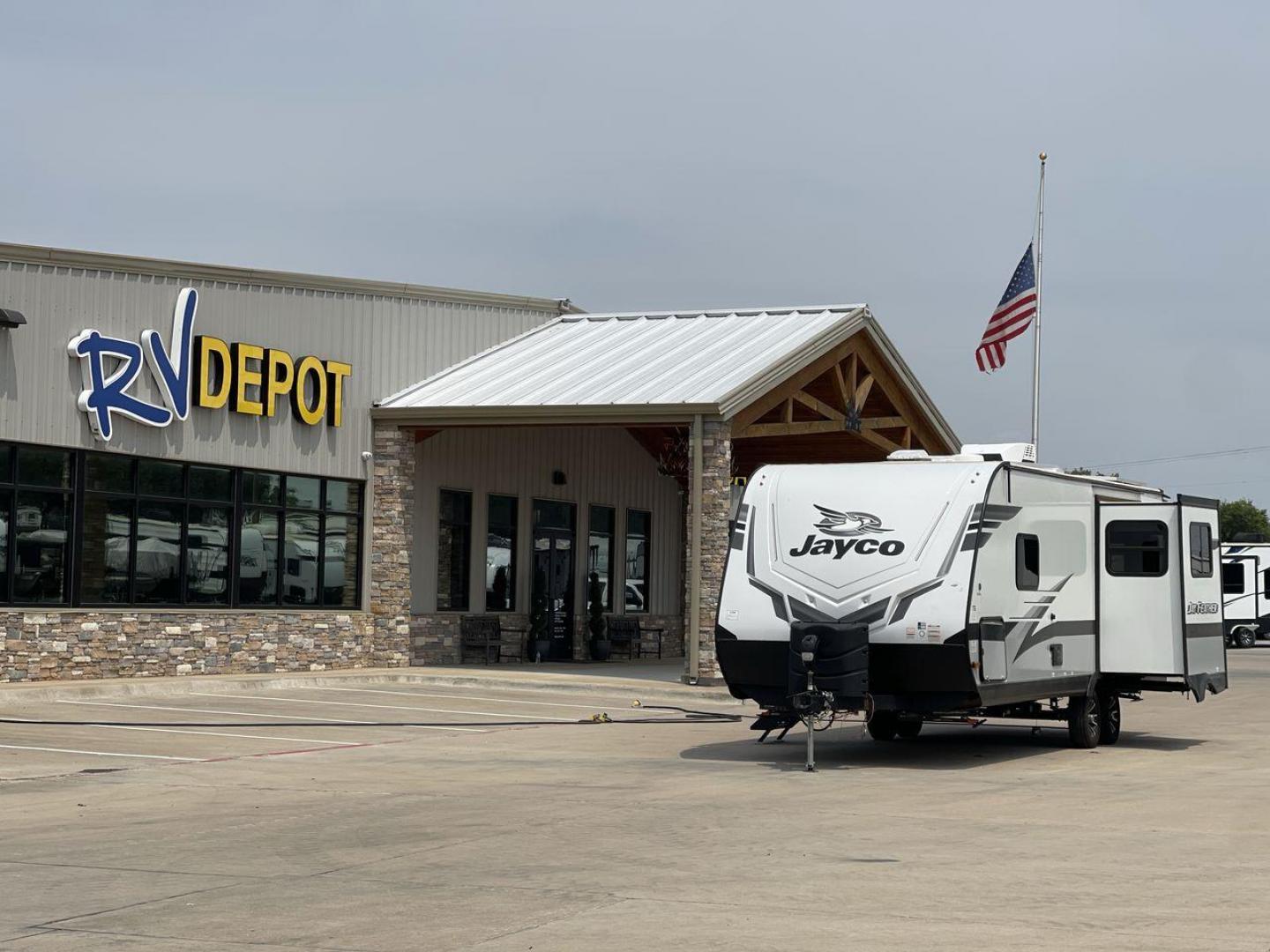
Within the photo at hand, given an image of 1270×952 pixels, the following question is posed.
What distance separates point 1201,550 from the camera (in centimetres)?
1822

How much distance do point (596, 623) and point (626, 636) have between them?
2.82 feet

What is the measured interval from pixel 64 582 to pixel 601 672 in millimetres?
8727

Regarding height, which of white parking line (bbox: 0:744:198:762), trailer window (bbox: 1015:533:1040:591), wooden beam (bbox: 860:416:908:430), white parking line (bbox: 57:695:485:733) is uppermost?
wooden beam (bbox: 860:416:908:430)

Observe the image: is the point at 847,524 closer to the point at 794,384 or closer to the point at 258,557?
the point at 794,384

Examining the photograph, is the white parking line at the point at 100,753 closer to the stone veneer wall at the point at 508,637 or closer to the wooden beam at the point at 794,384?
the wooden beam at the point at 794,384

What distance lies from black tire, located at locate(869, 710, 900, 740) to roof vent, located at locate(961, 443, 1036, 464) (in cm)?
285

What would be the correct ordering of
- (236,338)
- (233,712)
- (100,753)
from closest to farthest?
(100,753)
(233,712)
(236,338)

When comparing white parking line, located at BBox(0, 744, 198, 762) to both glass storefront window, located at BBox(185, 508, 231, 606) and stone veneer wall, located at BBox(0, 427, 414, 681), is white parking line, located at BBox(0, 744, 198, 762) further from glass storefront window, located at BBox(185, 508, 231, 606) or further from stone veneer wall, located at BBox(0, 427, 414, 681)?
glass storefront window, located at BBox(185, 508, 231, 606)

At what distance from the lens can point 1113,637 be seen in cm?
1758

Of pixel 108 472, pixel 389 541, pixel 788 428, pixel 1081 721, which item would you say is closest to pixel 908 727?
Answer: pixel 1081 721

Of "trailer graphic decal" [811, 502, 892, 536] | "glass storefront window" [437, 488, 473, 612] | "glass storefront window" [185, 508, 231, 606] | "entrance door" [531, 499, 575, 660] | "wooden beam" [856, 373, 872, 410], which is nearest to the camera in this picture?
"trailer graphic decal" [811, 502, 892, 536]

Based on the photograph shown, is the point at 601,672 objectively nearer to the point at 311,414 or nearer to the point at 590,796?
the point at 311,414

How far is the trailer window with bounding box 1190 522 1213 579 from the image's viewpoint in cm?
1794

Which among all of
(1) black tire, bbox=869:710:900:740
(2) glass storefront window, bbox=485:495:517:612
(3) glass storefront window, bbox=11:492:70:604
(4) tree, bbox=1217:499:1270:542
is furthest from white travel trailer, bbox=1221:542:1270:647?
(4) tree, bbox=1217:499:1270:542
